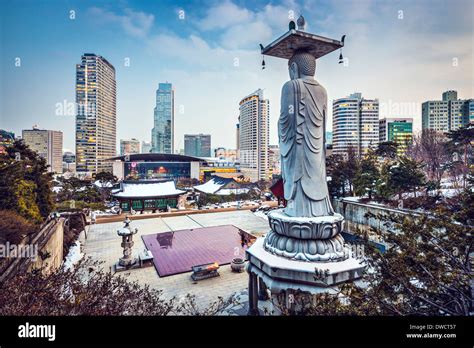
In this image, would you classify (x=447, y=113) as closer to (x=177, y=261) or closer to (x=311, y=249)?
(x=311, y=249)

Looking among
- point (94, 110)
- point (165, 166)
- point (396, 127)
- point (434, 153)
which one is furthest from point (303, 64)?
point (165, 166)

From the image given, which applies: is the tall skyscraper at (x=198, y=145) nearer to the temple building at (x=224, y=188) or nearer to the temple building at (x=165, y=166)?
the temple building at (x=165, y=166)

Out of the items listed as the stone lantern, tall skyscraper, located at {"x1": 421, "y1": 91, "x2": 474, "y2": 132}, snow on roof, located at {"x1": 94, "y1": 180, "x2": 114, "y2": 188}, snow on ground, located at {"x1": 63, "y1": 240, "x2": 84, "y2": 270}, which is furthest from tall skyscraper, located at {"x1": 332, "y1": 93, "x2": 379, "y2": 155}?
snow on ground, located at {"x1": 63, "y1": 240, "x2": 84, "y2": 270}

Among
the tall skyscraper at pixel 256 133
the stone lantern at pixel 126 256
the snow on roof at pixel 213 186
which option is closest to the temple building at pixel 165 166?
the tall skyscraper at pixel 256 133

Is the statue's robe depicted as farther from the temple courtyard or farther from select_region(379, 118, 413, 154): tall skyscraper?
select_region(379, 118, 413, 154): tall skyscraper
